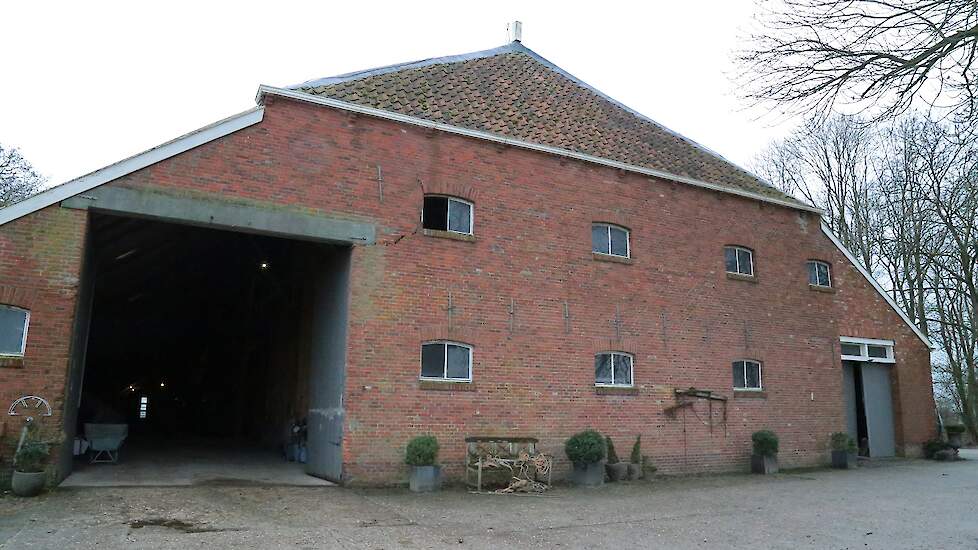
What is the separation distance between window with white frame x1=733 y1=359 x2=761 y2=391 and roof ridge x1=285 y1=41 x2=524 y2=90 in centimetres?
949

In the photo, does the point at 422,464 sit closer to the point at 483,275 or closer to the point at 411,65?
the point at 483,275

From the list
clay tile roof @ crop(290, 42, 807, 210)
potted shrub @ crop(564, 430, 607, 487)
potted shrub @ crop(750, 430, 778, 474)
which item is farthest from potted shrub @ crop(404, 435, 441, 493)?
potted shrub @ crop(750, 430, 778, 474)

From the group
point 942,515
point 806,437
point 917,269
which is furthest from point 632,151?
point 917,269

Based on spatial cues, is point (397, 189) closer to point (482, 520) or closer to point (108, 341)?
point (482, 520)

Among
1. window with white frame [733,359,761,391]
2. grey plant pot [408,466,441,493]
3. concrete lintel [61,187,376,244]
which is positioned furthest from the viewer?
window with white frame [733,359,761,391]

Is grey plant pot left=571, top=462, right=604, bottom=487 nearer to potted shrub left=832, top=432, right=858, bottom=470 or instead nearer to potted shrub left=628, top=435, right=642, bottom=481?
potted shrub left=628, top=435, right=642, bottom=481

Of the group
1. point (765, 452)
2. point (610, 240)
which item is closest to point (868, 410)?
point (765, 452)

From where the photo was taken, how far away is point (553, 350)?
44.9 feet

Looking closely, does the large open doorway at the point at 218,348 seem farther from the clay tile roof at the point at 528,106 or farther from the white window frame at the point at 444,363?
the clay tile roof at the point at 528,106

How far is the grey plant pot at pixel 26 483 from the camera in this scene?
936cm

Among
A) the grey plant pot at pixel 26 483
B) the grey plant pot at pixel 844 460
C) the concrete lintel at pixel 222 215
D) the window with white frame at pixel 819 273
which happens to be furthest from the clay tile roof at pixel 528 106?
the grey plant pot at pixel 26 483

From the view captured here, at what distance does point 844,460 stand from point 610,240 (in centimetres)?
801

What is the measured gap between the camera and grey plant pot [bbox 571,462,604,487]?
13.0m

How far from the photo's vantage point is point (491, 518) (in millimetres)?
9367
